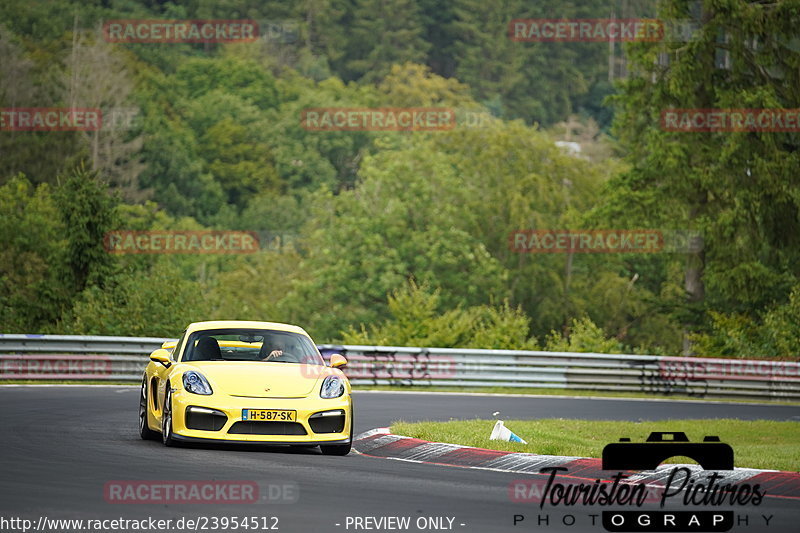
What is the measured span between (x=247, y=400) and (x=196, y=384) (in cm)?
60

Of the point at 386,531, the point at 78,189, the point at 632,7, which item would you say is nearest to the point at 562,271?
the point at 78,189

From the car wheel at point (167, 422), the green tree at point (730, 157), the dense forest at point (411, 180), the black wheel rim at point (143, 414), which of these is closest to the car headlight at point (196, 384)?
the car wheel at point (167, 422)

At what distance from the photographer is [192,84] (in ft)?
449

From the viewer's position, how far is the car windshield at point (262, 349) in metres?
16.7

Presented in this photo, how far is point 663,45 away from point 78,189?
20.9m

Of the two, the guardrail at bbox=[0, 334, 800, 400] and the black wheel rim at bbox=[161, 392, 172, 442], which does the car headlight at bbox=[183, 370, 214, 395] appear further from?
the guardrail at bbox=[0, 334, 800, 400]

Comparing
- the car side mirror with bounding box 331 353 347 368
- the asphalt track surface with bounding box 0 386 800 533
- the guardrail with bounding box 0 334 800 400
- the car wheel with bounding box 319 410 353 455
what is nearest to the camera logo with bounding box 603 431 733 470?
the asphalt track surface with bounding box 0 386 800 533

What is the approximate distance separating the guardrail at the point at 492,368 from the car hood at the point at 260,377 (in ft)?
47.9

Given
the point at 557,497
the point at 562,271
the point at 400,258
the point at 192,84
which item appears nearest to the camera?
the point at 557,497

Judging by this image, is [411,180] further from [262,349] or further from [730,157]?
[262,349]

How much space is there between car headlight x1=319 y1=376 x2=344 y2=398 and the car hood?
0.34 ft

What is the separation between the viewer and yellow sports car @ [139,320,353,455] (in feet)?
50.3

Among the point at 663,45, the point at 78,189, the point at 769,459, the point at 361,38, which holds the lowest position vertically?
the point at 769,459

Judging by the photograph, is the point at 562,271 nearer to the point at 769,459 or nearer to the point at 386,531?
the point at 769,459
